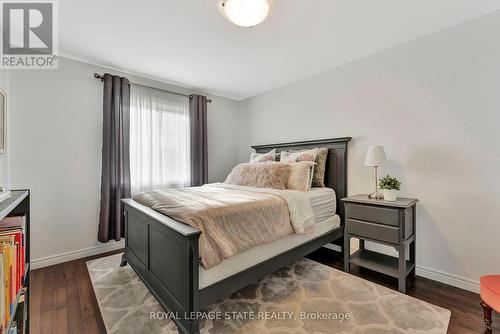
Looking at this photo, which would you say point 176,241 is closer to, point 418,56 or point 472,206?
point 472,206

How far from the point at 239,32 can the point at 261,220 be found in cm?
181

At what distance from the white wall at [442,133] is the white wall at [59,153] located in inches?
130

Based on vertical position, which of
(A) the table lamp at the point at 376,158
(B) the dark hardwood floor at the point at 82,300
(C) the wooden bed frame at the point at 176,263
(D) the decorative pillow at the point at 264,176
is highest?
(A) the table lamp at the point at 376,158

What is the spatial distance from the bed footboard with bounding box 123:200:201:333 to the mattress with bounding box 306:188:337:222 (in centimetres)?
144

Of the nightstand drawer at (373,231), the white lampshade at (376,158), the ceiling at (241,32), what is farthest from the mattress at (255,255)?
the ceiling at (241,32)

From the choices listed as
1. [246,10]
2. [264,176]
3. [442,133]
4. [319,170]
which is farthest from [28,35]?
[442,133]

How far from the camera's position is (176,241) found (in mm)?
1458

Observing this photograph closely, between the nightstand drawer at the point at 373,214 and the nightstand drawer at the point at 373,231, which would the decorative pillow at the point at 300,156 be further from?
the nightstand drawer at the point at 373,231

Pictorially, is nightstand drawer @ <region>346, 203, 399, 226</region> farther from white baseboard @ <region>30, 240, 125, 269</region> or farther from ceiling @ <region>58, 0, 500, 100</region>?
white baseboard @ <region>30, 240, 125, 269</region>

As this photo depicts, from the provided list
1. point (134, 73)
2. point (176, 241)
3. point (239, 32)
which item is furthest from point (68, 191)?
point (239, 32)

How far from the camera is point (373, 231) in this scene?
2.16 metres

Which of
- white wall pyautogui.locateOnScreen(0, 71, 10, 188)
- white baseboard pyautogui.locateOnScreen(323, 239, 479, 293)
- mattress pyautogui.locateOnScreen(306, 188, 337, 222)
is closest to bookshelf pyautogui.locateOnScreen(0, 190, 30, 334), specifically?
white wall pyautogui.locateOnScreen(0, 71, 10, 188)

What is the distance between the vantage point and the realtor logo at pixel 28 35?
1864 millimetres

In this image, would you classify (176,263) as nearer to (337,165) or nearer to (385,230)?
(385,230)
